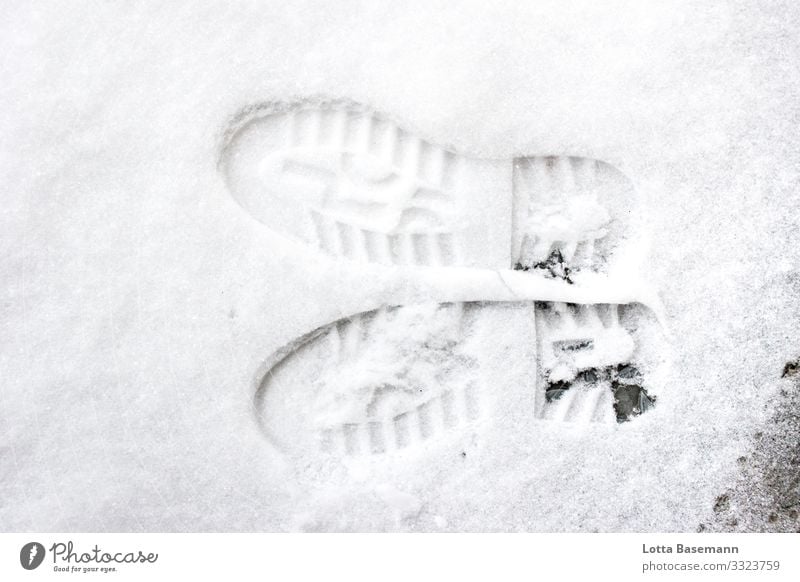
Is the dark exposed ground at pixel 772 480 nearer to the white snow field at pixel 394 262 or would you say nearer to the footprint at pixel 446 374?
the white snow field at pixel 394 262

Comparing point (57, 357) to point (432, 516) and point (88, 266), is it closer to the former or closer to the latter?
point (88, 266)

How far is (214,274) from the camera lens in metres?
0.98

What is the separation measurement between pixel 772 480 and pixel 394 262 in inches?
23.4

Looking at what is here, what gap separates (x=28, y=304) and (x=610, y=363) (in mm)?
803

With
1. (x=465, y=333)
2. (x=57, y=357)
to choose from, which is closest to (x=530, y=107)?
(x=465, y=333)

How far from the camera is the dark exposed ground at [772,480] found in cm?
98

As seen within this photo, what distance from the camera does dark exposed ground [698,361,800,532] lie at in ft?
3.22

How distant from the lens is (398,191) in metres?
0.97
